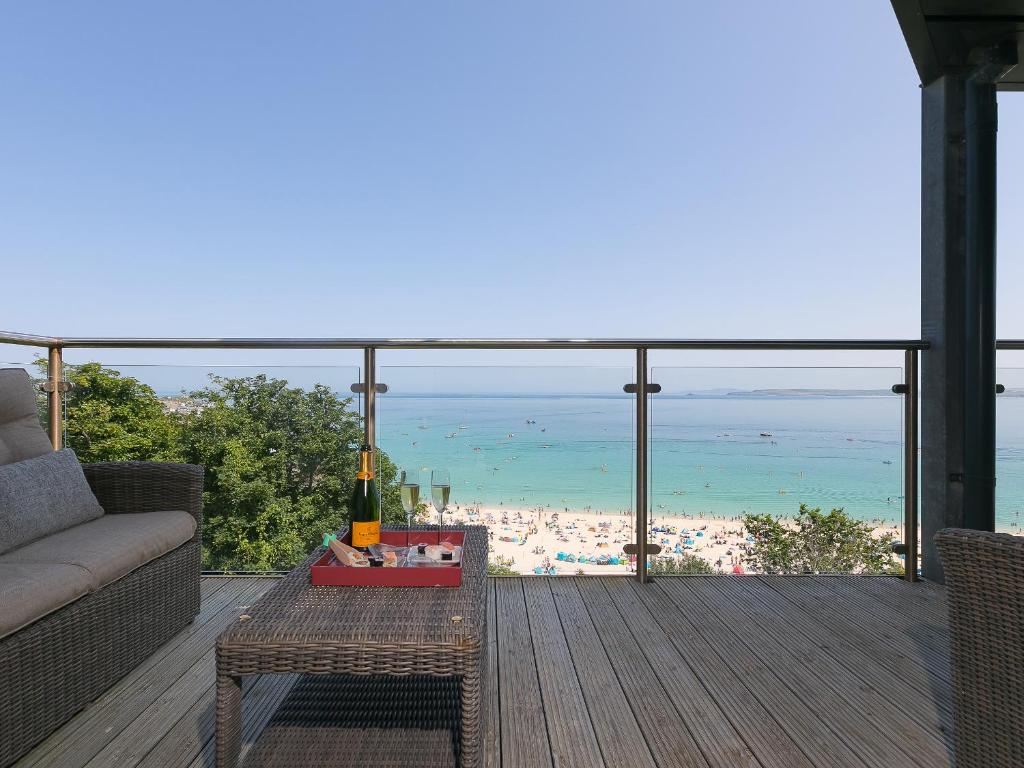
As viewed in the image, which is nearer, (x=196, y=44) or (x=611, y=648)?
(x=611, y=648)

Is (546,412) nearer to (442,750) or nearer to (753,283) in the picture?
(442,750)

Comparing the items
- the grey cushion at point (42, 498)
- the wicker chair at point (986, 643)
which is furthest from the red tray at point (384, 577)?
the grey cushion at point (42, 498)

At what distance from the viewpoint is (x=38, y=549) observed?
5.56 feet

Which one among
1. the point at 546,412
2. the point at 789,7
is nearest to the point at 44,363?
the point at 546,412

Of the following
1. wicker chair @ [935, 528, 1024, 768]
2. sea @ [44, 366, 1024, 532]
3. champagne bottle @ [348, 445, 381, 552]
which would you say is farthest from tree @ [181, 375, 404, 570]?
wicker chair @ [935, 528, 1024, 768]

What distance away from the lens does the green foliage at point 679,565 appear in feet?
9.27

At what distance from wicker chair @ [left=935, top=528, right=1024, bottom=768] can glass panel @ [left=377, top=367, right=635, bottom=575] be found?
73.0 inches

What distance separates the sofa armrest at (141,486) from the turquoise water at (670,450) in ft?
2.87

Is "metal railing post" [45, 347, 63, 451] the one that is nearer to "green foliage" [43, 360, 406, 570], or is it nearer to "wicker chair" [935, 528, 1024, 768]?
"green foliage" [43, 360, 406, 570]

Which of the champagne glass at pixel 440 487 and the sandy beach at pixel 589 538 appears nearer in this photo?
the champagne glass at pixel 440 487

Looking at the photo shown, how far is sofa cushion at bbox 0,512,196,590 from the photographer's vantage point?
64.4 inches

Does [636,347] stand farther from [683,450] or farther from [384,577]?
[384,577]

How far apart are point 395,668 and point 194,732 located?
0.89m

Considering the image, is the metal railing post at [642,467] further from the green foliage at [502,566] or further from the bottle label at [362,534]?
the bottle label at [362,534]
